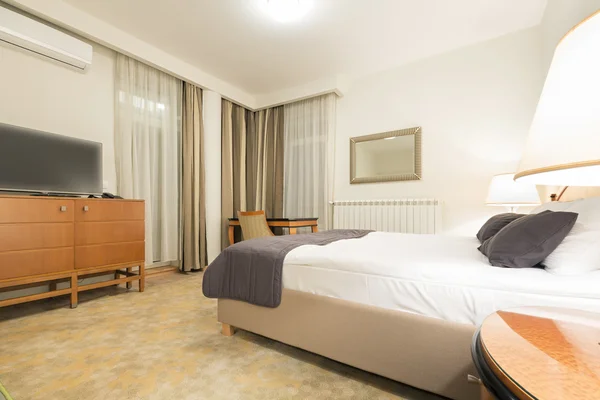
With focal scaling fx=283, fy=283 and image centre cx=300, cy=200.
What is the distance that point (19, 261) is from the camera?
2078mm

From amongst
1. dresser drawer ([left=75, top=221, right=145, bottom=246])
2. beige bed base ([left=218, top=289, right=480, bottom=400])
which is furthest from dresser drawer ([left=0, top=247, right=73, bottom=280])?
beige bed base ([left=218, top=289, right=480, bottom=400])

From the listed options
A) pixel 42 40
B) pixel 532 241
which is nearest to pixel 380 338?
pixel 532 241

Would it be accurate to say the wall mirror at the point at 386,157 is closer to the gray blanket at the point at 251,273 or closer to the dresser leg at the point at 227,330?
the gray blanket at the point at 251,273

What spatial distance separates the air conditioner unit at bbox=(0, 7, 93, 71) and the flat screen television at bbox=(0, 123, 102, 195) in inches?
30.5

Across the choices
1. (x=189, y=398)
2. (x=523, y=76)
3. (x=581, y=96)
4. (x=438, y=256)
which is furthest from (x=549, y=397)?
(x=523, y=76)

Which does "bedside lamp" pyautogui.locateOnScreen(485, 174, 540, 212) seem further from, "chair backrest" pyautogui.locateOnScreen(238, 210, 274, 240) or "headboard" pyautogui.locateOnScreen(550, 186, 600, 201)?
"chair backrest" pyautogui.locateOnScreen(238, 210, 274, 240)

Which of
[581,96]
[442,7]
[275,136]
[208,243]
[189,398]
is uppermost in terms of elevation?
[442,7]

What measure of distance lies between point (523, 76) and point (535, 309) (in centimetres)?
322

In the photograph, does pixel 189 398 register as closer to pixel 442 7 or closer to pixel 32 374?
A: pixel 32 374

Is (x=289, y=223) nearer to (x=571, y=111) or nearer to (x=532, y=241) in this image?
(x=532, y=241)

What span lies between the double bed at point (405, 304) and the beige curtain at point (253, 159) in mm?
3081

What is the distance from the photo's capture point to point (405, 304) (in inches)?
48.2

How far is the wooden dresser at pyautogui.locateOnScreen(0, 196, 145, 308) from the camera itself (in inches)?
81.0

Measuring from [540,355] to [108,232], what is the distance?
3.03m
